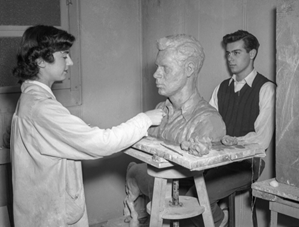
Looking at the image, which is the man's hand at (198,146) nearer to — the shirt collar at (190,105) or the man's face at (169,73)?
the shirt collar at (190,105)

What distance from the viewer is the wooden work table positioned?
2090 millimetres

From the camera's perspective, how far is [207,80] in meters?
3.79

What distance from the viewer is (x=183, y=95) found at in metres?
2.61

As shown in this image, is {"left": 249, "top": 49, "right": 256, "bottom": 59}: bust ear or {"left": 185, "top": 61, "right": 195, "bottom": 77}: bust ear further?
{"left": 249, "top": 49, "right": 256, "bottom": 59}: bust ear

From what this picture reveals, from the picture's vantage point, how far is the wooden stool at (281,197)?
7.40ft

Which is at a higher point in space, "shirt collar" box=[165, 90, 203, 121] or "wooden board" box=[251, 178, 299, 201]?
"shirt collar" box=[165, 90, 203, 121]

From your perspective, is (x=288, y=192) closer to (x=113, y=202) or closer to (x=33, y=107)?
(x=33, y=107)

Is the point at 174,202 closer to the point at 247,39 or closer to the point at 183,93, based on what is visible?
the point at 183,93

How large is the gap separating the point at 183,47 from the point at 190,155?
0.76 metres

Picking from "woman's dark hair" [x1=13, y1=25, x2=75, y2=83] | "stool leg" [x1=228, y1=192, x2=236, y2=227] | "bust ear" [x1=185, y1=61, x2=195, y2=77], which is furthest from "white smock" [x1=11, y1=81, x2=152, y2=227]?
"stool leg" [x1=228, y1=192, x2=236, y2=227]

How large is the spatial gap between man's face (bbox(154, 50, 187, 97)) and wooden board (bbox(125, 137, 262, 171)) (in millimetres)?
374

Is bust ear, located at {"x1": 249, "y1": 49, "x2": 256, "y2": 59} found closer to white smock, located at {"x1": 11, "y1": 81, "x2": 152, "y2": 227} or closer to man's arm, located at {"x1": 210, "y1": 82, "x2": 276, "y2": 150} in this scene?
man's arm, located at {"x1": 210, "y1": 82, "x2": 276, "y2": 150}

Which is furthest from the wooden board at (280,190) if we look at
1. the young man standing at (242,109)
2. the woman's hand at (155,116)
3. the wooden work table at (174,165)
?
the woman's hand at (155,116)

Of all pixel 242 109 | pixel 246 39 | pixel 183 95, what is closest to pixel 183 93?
pixel 183 95
